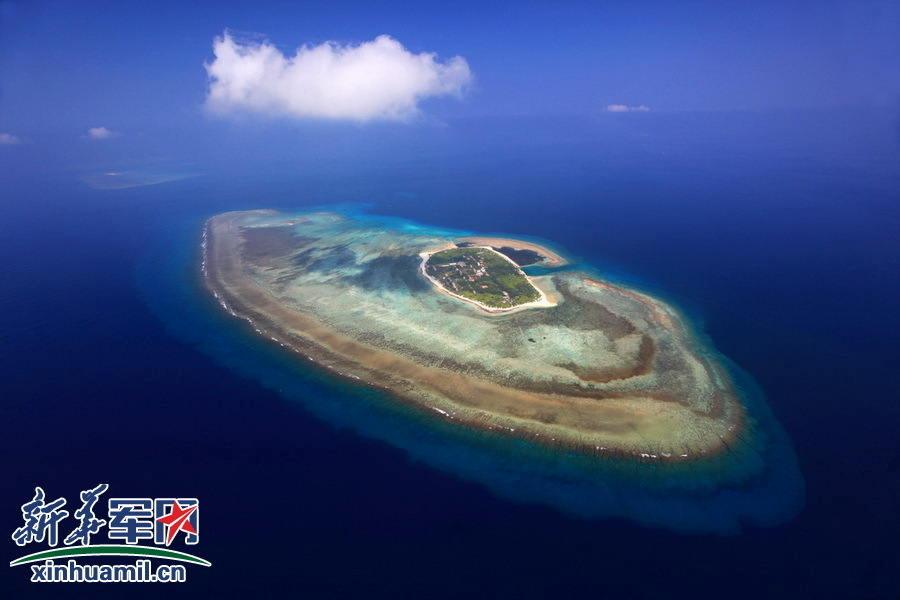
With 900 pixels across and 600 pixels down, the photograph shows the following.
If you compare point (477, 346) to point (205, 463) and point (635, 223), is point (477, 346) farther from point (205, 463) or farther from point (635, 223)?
point (635, 223)

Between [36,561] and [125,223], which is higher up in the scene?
[125,223]

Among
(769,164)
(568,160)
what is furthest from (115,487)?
(769,164)

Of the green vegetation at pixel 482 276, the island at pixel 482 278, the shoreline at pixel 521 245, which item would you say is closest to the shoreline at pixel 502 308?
the island at pixel 482 278

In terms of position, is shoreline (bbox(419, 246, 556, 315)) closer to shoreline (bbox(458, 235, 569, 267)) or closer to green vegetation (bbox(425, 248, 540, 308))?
green vegetation (bbox(425, 248, 540, 308))

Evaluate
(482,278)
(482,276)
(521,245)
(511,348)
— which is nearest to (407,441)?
(511,348)

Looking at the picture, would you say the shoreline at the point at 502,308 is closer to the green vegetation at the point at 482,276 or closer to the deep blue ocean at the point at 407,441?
the green vegetation at the point at 482,276

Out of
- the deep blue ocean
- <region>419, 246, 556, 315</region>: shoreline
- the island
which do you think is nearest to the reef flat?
<region>419, 246, 556, 315</region>: shoreline

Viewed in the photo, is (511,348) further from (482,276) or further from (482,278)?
(482,276)

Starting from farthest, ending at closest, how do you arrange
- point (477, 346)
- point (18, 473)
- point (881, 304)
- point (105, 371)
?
point (881, 304), point (477, 346), point (105, 371), point (18, 473)
